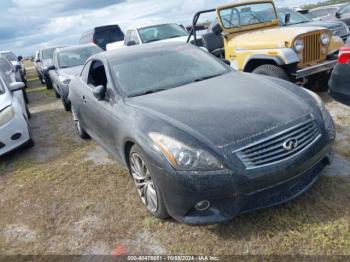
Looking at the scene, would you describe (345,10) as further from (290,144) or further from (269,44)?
(290,144)

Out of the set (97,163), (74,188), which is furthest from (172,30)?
(74,188)

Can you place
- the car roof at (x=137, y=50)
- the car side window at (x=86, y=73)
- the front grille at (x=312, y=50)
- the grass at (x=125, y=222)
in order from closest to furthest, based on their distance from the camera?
1. the grass at (x=125, y=222)
2. the car roof at (x=137, y=50)
3. the car side window at (x=86, y=73)
4. the front grille at (x=312, y=50)

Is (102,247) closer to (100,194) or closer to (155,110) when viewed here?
(100,194)

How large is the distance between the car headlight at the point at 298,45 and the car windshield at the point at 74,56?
18.3ft

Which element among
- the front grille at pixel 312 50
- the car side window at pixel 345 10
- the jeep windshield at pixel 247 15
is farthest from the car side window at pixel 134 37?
the car side window at pixel 345 10

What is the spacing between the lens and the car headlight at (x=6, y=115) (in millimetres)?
5354

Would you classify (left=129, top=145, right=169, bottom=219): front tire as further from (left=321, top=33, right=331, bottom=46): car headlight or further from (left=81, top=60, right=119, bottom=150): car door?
(left=321, top=33, right=331, bottom=46): car headlight

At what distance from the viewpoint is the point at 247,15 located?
275 inches

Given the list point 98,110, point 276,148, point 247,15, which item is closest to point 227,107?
point 276,148

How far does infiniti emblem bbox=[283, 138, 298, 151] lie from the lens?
2.78 metres

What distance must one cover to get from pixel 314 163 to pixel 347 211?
50cm

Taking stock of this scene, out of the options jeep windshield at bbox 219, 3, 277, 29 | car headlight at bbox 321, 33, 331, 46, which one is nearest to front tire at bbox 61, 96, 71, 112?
jeep windshield at bbox 219, 3, 277, 29

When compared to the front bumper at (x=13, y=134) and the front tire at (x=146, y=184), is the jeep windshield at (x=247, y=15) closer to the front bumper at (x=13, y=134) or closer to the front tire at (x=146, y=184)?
the front bumper at (x=13, y=134)

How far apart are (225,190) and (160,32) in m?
9.22
